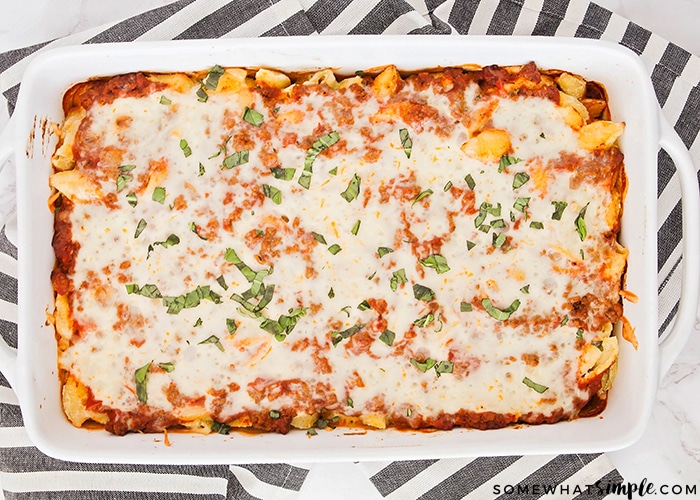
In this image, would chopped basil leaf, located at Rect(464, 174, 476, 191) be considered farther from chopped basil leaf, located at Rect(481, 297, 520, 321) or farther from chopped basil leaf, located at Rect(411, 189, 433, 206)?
chopped basil leaf, located at Rect(481, 297, 520, 321)

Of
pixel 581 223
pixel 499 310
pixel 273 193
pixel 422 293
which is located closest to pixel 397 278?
pixel 422 293

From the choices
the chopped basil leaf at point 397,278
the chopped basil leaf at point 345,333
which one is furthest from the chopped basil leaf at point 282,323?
the chopped basil leaf at point 397,278

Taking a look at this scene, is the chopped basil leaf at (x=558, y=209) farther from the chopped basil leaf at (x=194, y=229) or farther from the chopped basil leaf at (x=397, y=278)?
the chopped basil leaf at (x=194, y=229)

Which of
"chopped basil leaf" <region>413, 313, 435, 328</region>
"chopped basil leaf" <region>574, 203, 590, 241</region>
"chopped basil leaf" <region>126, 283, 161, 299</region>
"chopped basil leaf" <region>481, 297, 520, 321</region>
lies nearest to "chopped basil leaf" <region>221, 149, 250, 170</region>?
"chopped basil leaf" <region>126, 283, 161, 299</region>

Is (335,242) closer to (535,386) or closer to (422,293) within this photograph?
(422,293)

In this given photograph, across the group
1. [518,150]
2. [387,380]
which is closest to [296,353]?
[387,380]
